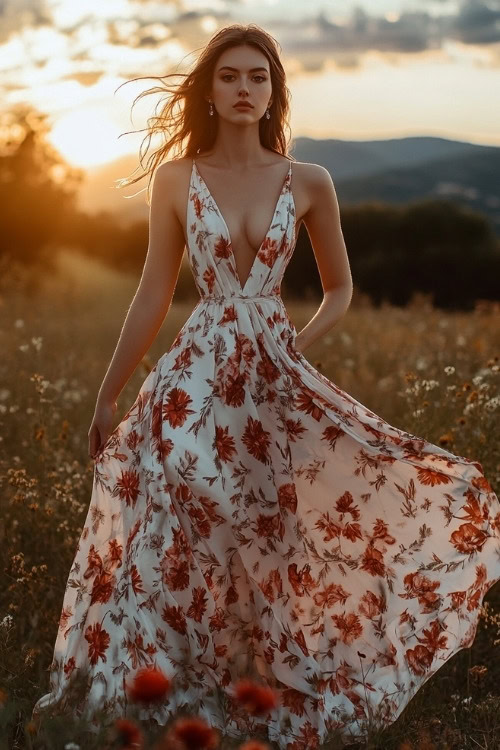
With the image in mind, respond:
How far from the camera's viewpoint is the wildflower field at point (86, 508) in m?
2.10

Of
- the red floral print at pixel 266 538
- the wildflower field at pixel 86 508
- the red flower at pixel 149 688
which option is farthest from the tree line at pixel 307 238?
the red flower at pixel 149 688

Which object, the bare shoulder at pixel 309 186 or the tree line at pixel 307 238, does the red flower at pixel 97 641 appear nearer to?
the bare shoulder at pixel 309 186

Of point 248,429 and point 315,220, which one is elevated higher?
point 315,220

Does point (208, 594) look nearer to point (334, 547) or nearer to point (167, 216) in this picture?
point (334, 547)

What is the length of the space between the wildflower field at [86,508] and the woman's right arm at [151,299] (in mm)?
663

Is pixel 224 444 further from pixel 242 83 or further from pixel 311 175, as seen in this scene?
pixel 242 83

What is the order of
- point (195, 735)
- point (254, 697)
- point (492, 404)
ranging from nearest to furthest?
1. point (195, 735)
2. point (254, 697)
3. point (492, 404)

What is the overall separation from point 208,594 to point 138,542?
272 mm

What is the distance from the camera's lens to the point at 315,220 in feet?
11.2

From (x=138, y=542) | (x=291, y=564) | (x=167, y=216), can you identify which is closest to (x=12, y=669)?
(x=138, y=542)

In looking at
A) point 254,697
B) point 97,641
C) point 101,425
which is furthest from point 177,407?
point 254,697

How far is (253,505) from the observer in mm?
2982

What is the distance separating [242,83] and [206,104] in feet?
0.87

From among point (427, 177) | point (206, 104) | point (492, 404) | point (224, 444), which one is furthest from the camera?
point (427, 177)
